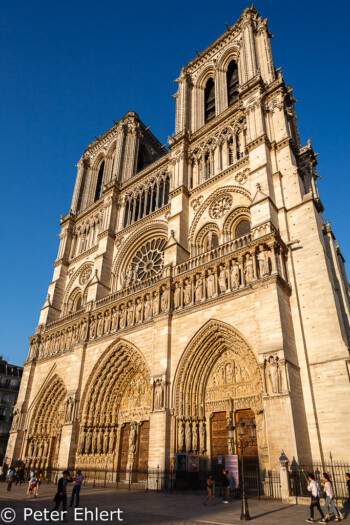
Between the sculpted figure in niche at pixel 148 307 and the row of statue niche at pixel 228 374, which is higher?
the sculpted figure in niche at pixel 148 307

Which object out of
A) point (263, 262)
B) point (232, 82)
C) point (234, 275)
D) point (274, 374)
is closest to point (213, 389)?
point (274, 374)

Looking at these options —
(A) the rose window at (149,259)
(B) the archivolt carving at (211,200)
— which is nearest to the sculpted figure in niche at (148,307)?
(A) the rose window at (149,259)

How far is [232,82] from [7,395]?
36.1 meters

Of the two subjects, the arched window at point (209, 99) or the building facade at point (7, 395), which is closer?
the arched window at point (209, 99)

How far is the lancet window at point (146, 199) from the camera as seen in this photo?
23312 millimetres

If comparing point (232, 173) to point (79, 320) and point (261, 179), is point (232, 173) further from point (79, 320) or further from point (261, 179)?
point (79, 320)

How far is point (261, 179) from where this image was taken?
53.9ft

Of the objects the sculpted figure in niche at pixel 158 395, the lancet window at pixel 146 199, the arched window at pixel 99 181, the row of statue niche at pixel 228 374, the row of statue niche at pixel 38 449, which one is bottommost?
the row of statue niche at pixel 38 449

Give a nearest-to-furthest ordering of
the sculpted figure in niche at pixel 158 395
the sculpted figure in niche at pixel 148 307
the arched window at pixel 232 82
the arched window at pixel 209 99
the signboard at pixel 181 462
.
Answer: the signboard at pixel 181 462, the sculpted figure in niche at pixel 158 395, the sculpted figure in niche at pixel 148 307, the arched window at pixel 232 82, the arched window at pixel 209 99

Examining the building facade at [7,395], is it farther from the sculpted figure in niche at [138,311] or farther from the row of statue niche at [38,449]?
the sculpted figure in niche at [138,311]

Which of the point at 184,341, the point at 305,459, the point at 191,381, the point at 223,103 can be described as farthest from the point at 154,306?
the point at 223,103

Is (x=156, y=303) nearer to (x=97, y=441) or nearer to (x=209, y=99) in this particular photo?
(x=97, y=441)

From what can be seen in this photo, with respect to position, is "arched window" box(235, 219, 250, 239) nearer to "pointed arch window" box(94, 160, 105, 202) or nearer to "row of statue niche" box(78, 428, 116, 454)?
"row of statue niche" box(78, 428, 116, 454)

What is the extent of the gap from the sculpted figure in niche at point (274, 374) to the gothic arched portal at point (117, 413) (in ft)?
21.4
